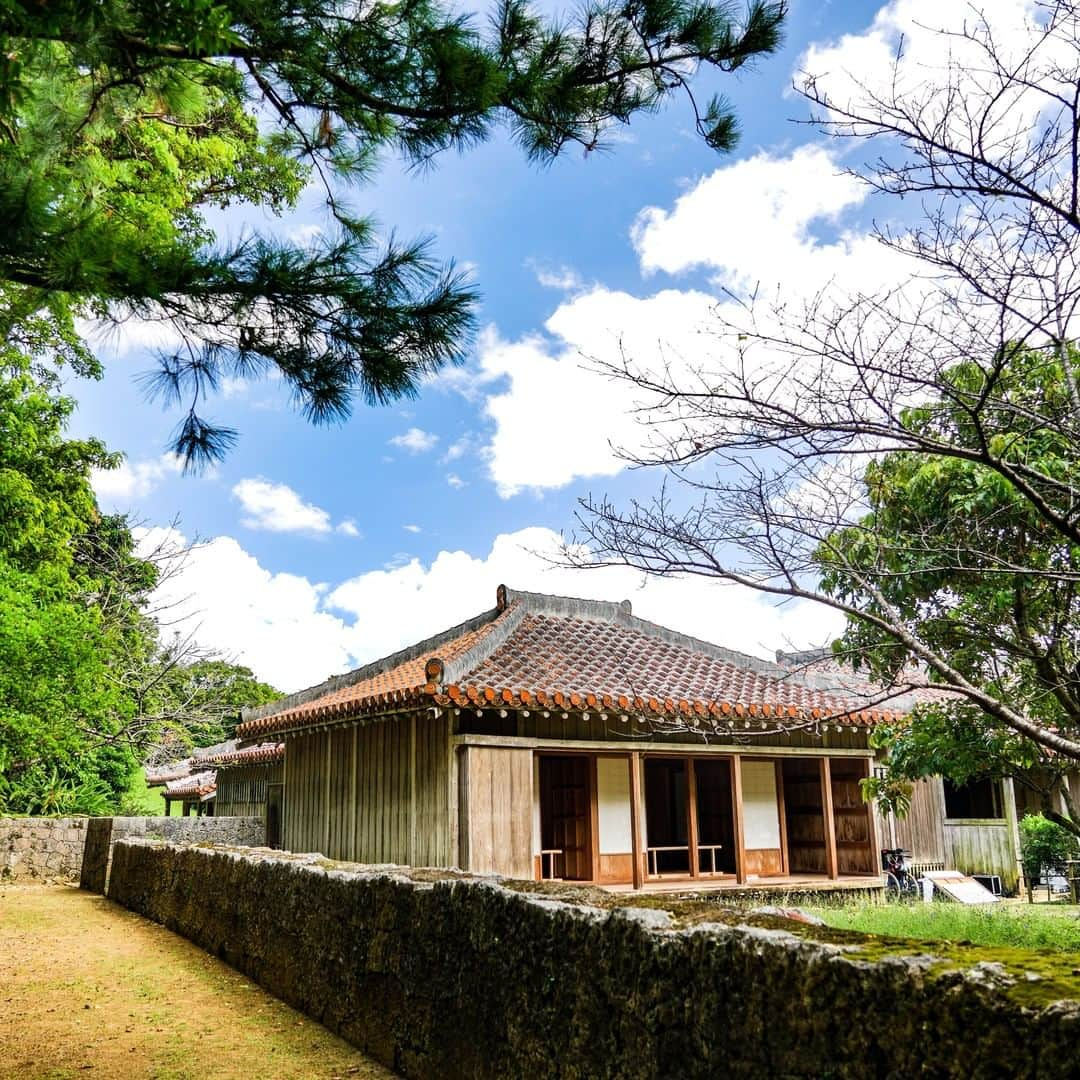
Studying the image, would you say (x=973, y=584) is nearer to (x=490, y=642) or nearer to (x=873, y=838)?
(x=490, y=642)

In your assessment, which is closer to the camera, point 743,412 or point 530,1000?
point 530,1000

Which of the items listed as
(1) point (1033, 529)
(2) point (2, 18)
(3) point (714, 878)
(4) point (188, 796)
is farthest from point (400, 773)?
(4) point (188, 796)

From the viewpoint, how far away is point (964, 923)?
33.5ft

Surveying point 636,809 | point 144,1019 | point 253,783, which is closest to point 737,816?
point 636,809

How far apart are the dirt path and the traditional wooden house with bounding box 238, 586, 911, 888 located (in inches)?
124

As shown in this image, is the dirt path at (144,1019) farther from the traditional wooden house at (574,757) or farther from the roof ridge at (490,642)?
the roof ridge at (490,642)

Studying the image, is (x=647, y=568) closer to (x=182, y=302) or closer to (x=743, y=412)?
(x=743, y=412)

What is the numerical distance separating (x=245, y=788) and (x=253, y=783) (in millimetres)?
500

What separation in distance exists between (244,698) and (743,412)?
3331 cm

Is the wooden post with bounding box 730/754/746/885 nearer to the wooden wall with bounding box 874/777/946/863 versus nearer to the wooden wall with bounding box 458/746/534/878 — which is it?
the wooden wall with bounding box 458/746/534/878

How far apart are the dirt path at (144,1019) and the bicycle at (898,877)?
34.0ft

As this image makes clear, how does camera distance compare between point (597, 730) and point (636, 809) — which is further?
point (636, 809)

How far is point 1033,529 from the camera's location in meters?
8.20

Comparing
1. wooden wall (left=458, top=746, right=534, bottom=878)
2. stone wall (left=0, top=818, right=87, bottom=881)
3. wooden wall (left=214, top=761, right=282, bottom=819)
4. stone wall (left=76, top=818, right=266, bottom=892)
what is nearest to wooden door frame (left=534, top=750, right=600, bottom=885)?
wooden wall (left=458, top=746, right=534, bottom=878)
